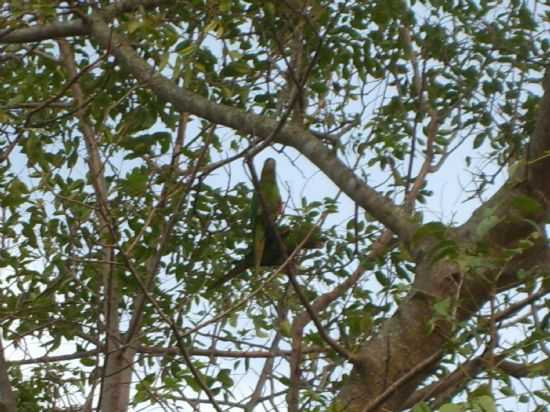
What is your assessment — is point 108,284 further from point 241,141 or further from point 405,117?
point 405,117

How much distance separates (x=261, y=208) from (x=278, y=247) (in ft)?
0.60

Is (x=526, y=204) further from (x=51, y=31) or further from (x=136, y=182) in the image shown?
(x=51, y=31)

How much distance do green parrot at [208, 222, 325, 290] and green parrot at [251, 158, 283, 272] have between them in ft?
0.12

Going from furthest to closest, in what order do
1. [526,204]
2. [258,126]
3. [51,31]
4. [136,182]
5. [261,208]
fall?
[51,31] < [261,208] < [136,182] < [258,126] < [526,204]

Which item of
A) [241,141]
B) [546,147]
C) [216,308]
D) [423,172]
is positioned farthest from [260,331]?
[546,147]

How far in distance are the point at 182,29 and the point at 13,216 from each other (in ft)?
3.70

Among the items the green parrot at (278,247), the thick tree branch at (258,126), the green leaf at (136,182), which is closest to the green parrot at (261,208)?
the green parrot at (278,247)

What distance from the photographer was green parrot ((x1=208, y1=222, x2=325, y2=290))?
3.79 meters

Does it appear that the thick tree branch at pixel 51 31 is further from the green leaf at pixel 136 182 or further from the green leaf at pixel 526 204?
the green leaf at pixel 526 204

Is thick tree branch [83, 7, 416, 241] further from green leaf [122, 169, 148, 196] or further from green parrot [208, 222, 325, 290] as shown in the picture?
green parrot [208, 222, 325, 290]

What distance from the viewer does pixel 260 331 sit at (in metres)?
4.24

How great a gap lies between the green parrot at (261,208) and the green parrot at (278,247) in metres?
0.04

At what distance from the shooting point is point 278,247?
3.70m

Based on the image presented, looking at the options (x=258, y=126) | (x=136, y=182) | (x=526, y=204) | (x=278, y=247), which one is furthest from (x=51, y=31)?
(x=526, y=204)
